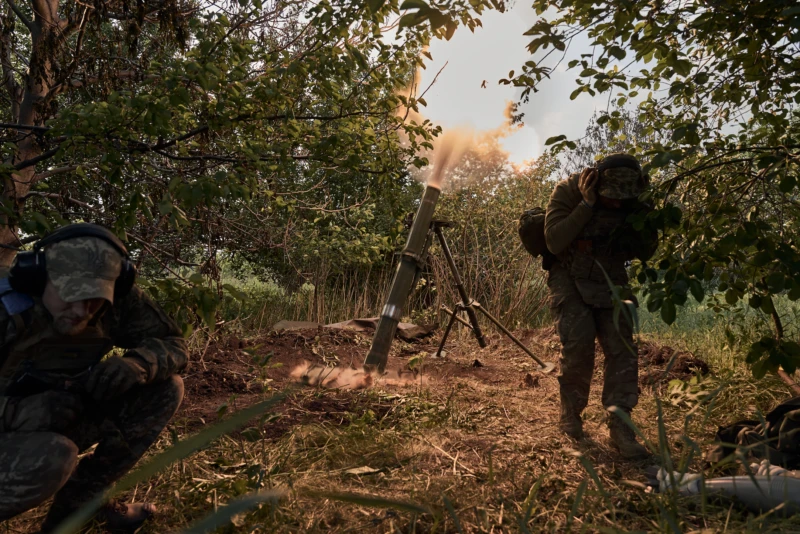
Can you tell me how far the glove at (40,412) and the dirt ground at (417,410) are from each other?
60 centimetres

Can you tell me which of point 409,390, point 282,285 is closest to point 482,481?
point 409,390

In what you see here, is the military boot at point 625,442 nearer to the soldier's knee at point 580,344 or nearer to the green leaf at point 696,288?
the soldier's knee at point 580,344

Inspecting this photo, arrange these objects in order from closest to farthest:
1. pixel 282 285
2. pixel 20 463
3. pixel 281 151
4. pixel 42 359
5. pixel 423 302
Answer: pixel 20 463 < pixel 42 359 < pixel 281 151 < pixel 423 302 < pixel 282 285

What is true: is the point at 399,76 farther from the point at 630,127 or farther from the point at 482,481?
the point at 630,127

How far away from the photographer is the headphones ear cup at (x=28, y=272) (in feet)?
7.09

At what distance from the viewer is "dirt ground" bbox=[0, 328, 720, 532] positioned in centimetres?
274

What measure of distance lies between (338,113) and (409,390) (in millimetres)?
2071

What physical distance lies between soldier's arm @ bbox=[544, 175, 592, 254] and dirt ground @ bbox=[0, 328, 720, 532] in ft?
2.99

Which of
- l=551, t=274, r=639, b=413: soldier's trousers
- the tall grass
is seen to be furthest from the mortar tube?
the tall grass

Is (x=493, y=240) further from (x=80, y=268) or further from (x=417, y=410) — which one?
(x=80, y=268)

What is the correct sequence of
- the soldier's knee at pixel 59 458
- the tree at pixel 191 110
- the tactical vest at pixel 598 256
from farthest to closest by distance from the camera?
the tactical vest at pixel 598 256 < the tree at pixel 191 110 < the soldier's knee at pixel 59 458

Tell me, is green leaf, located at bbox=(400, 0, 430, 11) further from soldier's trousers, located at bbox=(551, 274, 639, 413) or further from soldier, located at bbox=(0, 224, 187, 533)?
soldier's trousers, located at bbox=(551, 274, 639, 413)

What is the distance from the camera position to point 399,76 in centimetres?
420

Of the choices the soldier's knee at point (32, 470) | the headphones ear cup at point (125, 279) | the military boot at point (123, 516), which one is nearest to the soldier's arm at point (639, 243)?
the headphones ear cup at point (125, 279)
